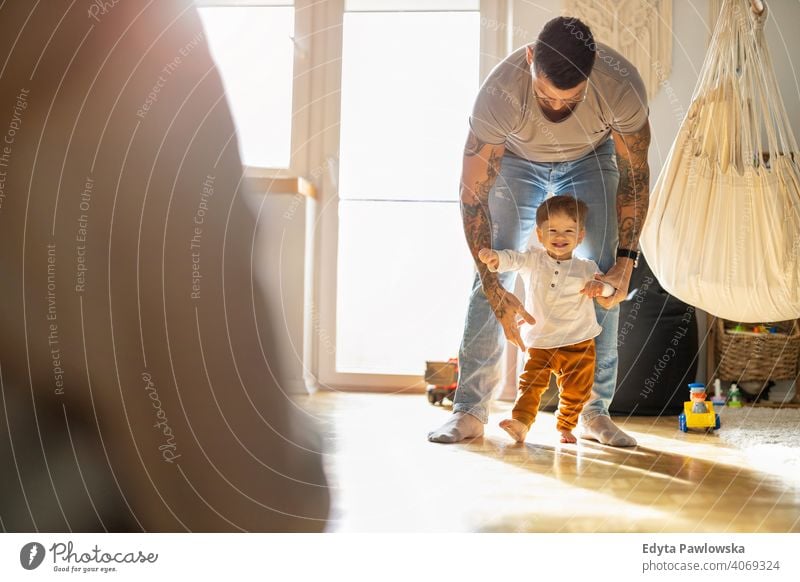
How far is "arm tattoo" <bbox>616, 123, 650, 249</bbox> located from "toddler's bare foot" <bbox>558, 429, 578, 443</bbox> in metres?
0.25

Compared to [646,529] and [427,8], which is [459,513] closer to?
[646,529]

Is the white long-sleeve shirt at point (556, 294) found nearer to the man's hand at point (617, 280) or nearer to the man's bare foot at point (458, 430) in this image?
the man's hand at point (617, 280)

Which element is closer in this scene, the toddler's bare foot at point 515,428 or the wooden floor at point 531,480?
the wooden floor at point 531,480

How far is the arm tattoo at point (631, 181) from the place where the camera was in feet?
3.02

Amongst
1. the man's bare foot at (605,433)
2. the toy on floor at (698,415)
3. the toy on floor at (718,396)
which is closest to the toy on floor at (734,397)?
the toy on floor at (718,396)

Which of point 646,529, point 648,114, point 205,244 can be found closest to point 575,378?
point 646,529

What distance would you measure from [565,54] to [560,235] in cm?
22

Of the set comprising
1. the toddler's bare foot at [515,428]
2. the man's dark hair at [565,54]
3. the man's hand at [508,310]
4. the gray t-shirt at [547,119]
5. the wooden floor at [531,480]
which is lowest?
the wooden floor at [531,480]

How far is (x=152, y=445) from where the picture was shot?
0.73 m

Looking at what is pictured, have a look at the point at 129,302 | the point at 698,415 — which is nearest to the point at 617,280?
the point at 698,415

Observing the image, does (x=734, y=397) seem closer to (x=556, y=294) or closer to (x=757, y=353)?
(x=757, y=353)

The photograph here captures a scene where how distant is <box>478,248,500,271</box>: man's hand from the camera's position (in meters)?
0.93

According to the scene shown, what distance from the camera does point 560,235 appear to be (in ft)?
2.97

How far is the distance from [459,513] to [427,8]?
62 cm
